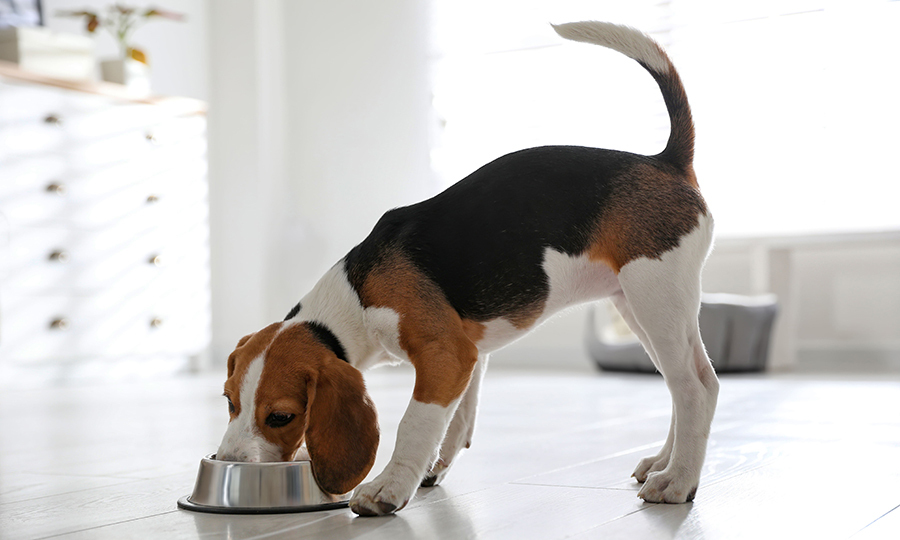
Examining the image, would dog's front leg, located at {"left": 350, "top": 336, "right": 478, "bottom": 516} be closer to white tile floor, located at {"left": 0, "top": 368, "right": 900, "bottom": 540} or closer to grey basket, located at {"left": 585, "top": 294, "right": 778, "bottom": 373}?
white tile floor, located at {"left": 0, "top": 368, "right": 900, "bottom": 540}

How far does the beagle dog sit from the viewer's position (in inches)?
59.4

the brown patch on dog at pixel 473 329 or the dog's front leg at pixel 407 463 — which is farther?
the brown patch on dog at pixel 473 329

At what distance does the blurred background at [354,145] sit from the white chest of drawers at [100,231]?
0.01 metres

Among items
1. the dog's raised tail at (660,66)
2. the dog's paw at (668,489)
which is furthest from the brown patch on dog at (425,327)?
the dog's raised tail at (660,66)

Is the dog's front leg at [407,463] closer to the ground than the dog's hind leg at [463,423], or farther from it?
farther from it

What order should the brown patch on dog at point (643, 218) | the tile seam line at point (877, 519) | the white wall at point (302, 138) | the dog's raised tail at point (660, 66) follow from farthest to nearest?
1. the white wall at point (302, 138)
2. the dog's raised tail at point (660, 66)
3. the brown patch on dog at point (643, 218)
4. the tile seam line at point (877, 519)

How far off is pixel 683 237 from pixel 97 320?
427 centimetres

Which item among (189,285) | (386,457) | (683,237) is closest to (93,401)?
(189,285)

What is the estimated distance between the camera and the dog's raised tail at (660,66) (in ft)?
5.64

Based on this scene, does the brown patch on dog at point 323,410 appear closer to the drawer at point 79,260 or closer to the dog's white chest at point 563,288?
the dog's white chest at point 563,288

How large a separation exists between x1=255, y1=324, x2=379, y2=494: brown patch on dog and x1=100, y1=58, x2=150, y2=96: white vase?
445cm

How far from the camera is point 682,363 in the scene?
161 cm

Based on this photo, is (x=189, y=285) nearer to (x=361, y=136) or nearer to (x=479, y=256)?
(x=361, y=136)

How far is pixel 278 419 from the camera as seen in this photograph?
1.52 metres
